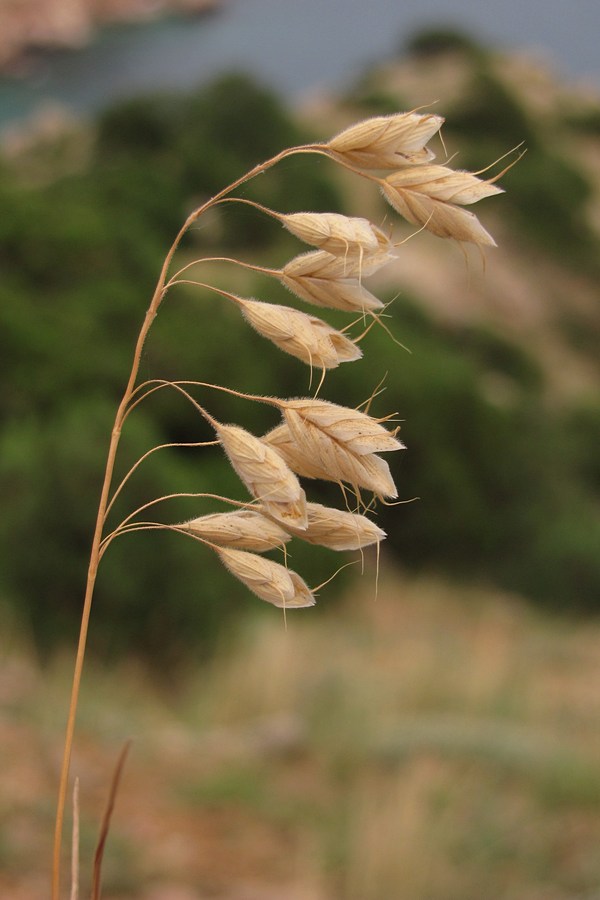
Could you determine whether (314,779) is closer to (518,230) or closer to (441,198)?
(441,198)

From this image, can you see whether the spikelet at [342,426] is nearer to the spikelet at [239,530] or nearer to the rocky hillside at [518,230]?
the spikelet at [239,530]

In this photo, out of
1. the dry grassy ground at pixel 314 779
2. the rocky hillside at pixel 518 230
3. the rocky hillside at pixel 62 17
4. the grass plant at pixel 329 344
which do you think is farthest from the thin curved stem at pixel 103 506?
the rocky hillside at pixel 62 17

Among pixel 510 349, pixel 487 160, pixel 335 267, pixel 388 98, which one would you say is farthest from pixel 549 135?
pixel 335 267

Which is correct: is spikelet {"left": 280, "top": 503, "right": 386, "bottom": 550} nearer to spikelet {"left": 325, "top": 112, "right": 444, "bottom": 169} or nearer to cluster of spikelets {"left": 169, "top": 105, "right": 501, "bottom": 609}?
cluster of spikelets {"left": 169, "top": 105, "right": 501, "bottom": 609}

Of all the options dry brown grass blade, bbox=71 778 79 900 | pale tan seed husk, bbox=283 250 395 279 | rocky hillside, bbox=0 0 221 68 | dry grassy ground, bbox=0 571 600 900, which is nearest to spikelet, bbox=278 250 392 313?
pale tan seed husk, bbox=283 250 395 279

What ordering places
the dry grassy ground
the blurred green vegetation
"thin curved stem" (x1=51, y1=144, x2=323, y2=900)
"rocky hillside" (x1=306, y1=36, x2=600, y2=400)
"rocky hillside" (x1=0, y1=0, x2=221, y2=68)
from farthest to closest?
"rocky hillside" (x1=306, y1=36, x2=600, y2=400), "rocky hillside" (x1=0, y1=0, x2=221, y2=68), the blurred green vegetation, the dry grassy ground, "thin curved stem" (x1=51, y1=144, x2=323, y2=900)

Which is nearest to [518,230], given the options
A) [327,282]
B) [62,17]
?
[62,17]

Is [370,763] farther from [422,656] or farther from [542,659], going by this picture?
[542,659]
